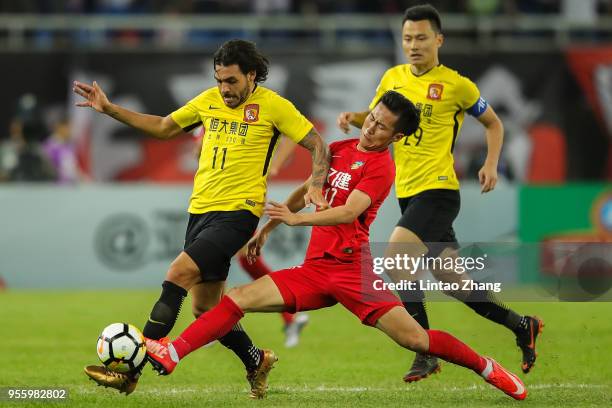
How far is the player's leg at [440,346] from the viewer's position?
732cm

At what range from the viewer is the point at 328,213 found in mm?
7215

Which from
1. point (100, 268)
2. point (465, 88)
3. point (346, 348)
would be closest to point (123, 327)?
point (465, 88)

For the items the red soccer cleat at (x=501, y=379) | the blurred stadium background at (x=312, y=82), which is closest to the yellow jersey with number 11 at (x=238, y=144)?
the red soccer cleat at (x=501, y=379)

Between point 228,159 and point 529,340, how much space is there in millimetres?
2790

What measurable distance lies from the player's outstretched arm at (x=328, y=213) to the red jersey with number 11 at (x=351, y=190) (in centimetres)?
8

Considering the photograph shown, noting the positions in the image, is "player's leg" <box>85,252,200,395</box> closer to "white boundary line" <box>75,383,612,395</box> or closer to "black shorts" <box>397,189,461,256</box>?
"white boundary line" <box>75,383,612,395</box>

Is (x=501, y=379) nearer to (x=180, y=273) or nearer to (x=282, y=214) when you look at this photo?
(x=282, y=214)

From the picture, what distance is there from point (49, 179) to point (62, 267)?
1971 millimetres

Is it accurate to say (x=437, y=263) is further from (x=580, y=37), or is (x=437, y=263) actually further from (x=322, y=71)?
(x=580, y=37)

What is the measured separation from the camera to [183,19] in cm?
2038

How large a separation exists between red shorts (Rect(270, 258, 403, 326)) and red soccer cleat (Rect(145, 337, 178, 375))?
0.82 meters

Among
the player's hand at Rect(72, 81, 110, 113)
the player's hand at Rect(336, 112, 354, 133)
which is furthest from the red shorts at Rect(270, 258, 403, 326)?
the player's hand at Rect(72, 81, 110, 113)

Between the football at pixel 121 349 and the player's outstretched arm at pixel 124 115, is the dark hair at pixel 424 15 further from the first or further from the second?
the football at pixel 121 349

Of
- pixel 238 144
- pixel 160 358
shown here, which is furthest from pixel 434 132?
pixel 160 358
